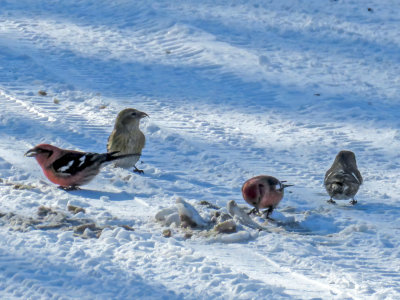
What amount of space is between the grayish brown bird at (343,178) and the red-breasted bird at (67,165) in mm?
2077

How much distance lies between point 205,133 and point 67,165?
7.54 feet

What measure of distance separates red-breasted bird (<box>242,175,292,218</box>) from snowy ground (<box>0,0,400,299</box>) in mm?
188

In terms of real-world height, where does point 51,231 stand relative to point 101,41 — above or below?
below

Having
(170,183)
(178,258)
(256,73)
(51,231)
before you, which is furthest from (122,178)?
(256,73)

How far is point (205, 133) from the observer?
9148mm

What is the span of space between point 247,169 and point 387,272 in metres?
2.75

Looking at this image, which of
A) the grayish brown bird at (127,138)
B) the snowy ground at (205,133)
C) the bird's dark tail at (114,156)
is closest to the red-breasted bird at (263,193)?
the snowy ground at (205,133)

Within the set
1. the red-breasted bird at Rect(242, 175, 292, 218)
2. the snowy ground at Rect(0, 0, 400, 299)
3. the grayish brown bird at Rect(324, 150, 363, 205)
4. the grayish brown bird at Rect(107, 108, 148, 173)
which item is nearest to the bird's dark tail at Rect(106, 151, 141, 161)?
the grayish brown bird at Rect(107, 108, 148, 173)

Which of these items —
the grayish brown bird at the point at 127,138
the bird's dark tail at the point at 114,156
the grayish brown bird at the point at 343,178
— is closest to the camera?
the grayish brown bird at the point at 343,178

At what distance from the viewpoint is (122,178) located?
7.82 meters

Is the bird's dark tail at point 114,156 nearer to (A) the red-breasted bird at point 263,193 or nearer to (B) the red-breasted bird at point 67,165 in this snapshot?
(B) the red-breasted bird at point 67,165

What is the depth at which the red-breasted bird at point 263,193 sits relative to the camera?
6.62 metres

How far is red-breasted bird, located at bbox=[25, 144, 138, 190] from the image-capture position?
726 centimetres

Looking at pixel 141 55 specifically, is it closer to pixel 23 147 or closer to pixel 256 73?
pixel 256 73
